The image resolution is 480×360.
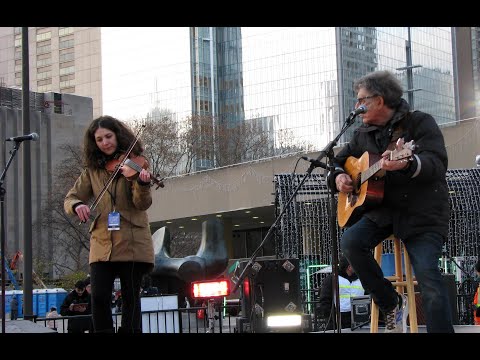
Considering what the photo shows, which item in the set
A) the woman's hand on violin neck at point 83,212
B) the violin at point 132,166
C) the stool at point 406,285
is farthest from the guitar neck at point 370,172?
the woman's hand on violin neck at point 83,212

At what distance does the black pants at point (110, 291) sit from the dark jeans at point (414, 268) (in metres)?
1.59

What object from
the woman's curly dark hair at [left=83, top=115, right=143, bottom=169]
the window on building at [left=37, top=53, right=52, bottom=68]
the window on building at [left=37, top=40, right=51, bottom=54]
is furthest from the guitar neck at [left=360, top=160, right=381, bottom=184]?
the window on building at [left=37, top=40, right=51, bottom=54]

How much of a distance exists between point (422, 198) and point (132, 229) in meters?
2.11

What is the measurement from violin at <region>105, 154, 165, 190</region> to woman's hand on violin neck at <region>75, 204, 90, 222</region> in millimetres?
354

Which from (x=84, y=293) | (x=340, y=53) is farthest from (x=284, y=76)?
Answer: (x=84, y=293)

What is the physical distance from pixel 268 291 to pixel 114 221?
11.8 ft

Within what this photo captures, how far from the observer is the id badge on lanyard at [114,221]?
5953 millimetres

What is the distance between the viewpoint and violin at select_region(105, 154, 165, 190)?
587cm

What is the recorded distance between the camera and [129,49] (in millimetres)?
108250

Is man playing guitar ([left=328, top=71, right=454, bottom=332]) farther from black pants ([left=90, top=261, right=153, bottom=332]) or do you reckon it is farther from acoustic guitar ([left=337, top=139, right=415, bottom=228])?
black pants ([left=90, top=261, right=153, bottom=332])

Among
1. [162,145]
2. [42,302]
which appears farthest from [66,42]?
[42,302]
